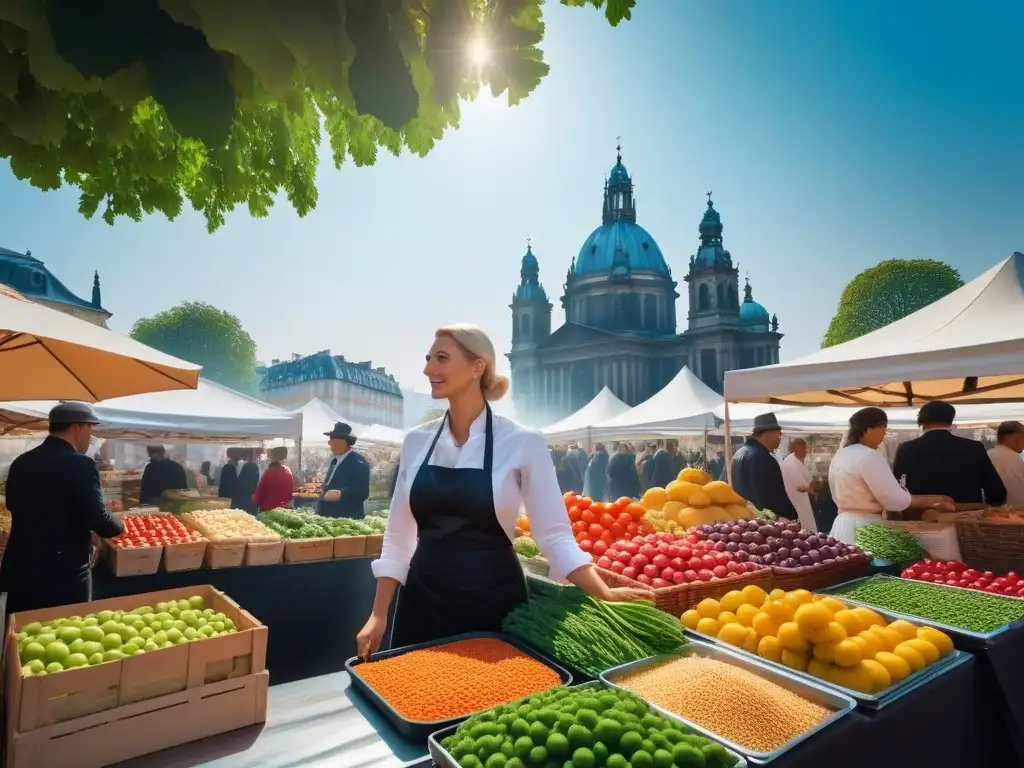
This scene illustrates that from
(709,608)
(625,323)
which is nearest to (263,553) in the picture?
(709,608)

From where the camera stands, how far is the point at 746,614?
245cm

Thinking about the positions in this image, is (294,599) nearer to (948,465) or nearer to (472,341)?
(472,341)

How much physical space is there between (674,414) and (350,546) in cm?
1101

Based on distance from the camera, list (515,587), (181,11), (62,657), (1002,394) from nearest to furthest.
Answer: (181,11), (62,657), (515,587), (1002,394)

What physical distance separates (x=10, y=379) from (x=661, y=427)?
473 inches

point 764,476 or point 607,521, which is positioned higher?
point 764,476

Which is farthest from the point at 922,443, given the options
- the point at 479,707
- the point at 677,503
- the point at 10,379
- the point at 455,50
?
the point at 10,379

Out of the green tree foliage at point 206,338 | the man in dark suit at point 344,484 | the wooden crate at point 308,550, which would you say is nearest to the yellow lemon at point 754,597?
the wooden crate at point 308,550

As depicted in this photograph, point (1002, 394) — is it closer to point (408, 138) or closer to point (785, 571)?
point (785, 571)

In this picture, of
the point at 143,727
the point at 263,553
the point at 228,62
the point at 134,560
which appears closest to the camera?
the point at 228,62

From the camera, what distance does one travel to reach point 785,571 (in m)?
3.17

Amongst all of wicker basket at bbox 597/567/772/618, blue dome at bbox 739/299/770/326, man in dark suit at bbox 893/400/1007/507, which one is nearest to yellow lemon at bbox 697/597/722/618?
wicker basket at bbox 597/567/772/618

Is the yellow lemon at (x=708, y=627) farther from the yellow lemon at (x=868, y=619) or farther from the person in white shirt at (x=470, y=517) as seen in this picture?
the yellow lemon at (x=868, y=619)

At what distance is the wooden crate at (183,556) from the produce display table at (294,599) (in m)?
0.08
